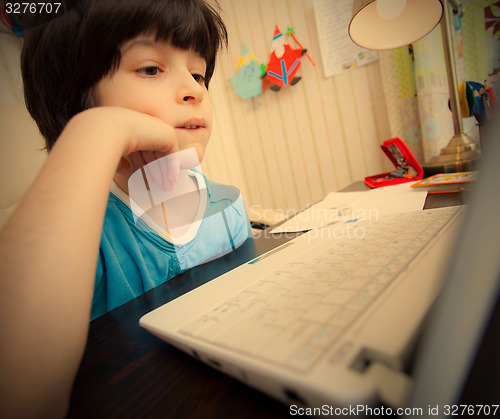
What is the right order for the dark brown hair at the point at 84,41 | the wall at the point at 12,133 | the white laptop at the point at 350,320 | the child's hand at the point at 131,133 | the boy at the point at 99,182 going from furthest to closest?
1. the wall at the point at 12,133
2. the dark brown hair at the point at 84,41
3. the child's hand at the point at 131,133
4. the boy at the point at 99,182
5. the white laptop at the point at 350,320

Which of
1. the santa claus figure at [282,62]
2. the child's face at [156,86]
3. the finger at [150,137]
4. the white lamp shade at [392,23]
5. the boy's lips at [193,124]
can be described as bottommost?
the finger at [150,137]

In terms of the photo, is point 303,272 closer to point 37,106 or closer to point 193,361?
point 193,361

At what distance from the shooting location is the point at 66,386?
20 centimetres

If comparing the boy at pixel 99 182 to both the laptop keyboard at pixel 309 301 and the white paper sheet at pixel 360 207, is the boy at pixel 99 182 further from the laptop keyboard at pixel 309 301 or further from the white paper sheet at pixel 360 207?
the white paper sheet at pixel 360 207

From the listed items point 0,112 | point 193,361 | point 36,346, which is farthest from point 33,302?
point 0,112

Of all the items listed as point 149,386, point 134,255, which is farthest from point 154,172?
point 149,386

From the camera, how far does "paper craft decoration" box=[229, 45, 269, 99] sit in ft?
5.23

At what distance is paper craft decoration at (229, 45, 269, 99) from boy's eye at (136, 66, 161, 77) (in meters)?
1.21

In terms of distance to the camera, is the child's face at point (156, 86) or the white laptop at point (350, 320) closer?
the white laptop at point (350, 320)

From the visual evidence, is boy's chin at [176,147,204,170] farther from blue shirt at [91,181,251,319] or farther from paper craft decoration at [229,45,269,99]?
paper craft decoration at [229,45,269,99]

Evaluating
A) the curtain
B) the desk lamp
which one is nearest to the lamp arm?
the desk lamp

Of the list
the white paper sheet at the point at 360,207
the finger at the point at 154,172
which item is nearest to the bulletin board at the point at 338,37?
the white paper sheet at the point at 360,207

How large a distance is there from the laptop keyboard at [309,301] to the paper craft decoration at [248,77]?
59.0 inches

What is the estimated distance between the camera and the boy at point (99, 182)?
0.68 feet
